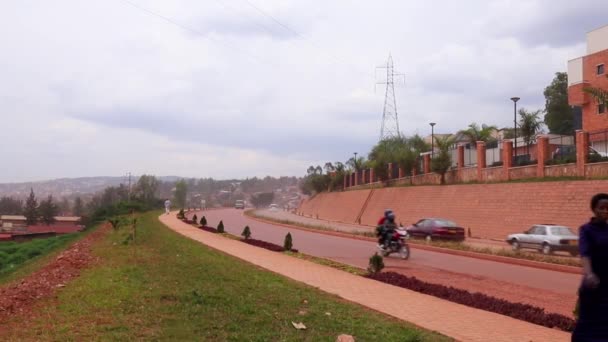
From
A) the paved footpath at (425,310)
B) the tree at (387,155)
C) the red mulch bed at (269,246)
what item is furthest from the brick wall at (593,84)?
the paved footpath at (425,310)

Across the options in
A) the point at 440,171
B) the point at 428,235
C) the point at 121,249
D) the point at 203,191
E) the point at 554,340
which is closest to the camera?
the point at 554,340

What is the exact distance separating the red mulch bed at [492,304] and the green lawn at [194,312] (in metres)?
2.24

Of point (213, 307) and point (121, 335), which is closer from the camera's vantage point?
point (121, 335)

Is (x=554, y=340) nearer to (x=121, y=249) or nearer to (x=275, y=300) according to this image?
(x=275, y=300)

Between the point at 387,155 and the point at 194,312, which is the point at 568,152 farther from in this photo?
the point at 194,312

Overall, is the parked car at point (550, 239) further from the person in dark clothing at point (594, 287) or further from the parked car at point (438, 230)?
the person in dark clothing at point (594, 287)

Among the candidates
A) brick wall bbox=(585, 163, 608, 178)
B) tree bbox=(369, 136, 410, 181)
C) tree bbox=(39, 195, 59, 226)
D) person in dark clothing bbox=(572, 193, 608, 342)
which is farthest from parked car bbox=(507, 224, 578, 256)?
tree bbox=(39, 195, 59, 226)

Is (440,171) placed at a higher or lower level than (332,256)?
higher

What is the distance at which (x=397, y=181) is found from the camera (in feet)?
167

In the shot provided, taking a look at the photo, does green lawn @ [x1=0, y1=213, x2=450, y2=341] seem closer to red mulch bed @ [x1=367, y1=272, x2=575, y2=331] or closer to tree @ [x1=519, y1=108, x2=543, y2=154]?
red mulch bed @ [x1=367, y1=272, x2=575, y2=331]

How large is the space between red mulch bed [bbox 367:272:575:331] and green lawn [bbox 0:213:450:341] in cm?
224

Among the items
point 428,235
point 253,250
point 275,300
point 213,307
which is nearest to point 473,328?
point 275,300

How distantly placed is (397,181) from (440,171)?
10.6 m

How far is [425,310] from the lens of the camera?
31.0 ft
